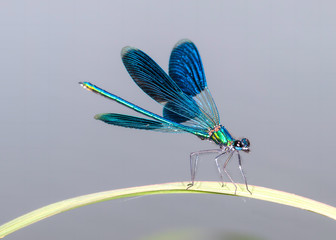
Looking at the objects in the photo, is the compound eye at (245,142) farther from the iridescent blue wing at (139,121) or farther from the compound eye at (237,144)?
the iridescent blue wing at (139,121)

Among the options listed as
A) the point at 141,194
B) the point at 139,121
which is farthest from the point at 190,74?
the point at 141,194

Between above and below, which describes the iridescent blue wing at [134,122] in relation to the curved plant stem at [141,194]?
above

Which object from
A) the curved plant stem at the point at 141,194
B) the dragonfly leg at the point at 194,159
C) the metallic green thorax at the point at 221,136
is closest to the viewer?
the curved plant stem at the point at 141,194

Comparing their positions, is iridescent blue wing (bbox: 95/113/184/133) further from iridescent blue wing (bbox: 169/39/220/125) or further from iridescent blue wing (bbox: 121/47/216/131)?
iridescent blue wing (bbox: 169/39/220/125)

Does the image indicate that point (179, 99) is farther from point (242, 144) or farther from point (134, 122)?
point (242, 144)

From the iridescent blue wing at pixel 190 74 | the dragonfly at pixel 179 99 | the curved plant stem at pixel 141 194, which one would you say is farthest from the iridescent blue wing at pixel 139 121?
the curved plant stem at pixel 141 194

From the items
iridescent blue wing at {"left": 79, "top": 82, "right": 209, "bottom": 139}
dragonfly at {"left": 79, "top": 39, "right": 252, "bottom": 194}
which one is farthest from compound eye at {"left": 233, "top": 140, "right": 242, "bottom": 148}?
iridescent blue wing at {"left": 79, "top": 82, "right": 209, "bottom": 139}

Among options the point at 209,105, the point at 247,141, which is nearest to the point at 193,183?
the point at 247,141

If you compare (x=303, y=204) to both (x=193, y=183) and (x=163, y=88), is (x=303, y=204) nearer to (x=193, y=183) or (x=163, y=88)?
(x=193, y=183)
